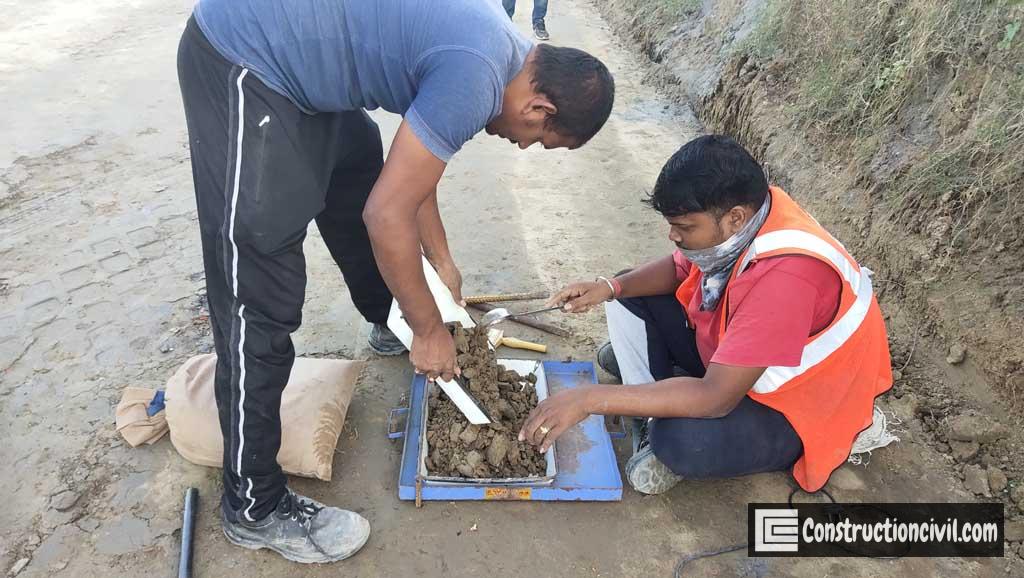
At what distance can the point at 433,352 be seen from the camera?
1981mm

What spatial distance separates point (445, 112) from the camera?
5.21ft

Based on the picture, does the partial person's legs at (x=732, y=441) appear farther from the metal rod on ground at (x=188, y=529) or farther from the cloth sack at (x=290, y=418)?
the metal rod on ground at (x=188, y=529)

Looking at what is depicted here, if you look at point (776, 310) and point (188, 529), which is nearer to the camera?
point (776, 310)

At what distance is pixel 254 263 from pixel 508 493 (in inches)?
45.6

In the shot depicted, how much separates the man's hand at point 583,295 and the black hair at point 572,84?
995 mm

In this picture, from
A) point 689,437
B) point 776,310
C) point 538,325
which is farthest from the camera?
point 538,325

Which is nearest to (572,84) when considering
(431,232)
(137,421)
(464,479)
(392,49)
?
(392,49)

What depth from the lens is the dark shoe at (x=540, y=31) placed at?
340 inches

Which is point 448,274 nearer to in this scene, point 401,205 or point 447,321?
point 447,321

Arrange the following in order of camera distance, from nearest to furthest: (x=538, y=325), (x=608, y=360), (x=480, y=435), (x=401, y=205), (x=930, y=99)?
1. (x=401, y=205)
2. (x=480, y=435)
3. (x=608, y=360)
4. (x=538, y=325)
5. (x=930, y=99)

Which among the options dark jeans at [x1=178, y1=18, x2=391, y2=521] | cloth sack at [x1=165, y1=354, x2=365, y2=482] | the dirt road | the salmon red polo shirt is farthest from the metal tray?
the salmon red polo shirt

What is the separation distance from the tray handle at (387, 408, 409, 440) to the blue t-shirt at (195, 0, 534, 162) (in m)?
1.33

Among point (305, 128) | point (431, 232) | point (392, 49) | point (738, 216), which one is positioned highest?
point (392, 49)

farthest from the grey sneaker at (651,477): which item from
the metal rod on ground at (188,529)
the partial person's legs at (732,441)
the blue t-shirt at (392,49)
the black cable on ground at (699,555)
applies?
the metal rod on ground at (188,529)
